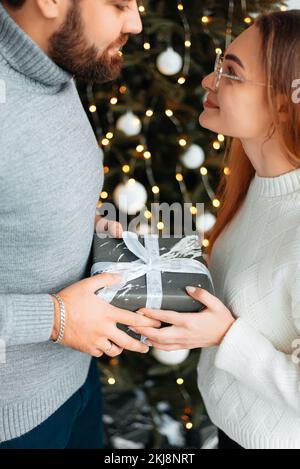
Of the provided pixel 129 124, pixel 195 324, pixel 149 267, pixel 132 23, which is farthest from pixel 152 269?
pixel 129 124

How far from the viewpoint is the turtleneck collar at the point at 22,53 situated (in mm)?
1073

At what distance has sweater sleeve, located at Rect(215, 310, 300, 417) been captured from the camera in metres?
1.12

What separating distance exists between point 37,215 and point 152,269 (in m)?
0.27

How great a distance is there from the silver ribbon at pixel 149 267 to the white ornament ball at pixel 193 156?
694 mm

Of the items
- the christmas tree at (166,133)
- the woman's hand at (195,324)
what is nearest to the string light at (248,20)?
the christmas tree at (166,133)

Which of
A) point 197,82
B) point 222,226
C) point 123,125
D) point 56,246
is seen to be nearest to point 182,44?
point 197,82

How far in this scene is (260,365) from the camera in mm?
1148

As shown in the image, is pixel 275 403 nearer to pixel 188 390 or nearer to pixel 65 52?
pixel 65 52

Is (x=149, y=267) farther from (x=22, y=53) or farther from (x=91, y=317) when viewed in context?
(x=22, y=53)

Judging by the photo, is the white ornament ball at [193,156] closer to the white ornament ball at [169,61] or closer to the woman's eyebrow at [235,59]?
the white ornament ball at [169,61]

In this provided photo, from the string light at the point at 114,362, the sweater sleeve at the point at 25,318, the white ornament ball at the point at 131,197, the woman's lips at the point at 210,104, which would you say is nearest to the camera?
the sweater sleeve at the point at 25,318

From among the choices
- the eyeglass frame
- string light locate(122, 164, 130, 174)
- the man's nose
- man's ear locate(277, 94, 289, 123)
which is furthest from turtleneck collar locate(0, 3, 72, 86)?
string light locate(122, 164, 130, 174)

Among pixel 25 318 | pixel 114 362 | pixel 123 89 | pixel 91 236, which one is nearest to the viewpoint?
pixel 25 318

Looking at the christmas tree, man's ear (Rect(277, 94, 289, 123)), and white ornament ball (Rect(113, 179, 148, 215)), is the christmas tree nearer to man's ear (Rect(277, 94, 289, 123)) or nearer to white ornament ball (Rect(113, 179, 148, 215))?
white ornament ball (Rect(113, 179, 148, 215))
